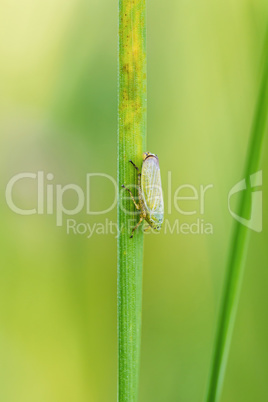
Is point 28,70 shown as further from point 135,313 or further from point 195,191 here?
point 135,313

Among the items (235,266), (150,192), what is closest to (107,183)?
(150,192)

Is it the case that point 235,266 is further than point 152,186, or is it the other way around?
point 152,186

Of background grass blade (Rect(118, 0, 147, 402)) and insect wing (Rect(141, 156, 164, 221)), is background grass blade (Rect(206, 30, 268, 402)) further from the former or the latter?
insect wing (Rect(141, 156, 164, 221))

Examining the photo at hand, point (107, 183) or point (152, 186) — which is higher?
point (152, 186)

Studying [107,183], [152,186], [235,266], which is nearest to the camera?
[235,266]

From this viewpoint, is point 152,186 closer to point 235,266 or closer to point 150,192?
point 150,192

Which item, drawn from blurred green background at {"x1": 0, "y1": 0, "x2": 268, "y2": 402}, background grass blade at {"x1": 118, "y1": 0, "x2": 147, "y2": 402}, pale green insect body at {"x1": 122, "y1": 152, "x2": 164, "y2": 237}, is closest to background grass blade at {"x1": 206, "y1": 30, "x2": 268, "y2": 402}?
background grass blade at {"x1": 118, "y1": 0, "x2": 147, "y2": 402}
